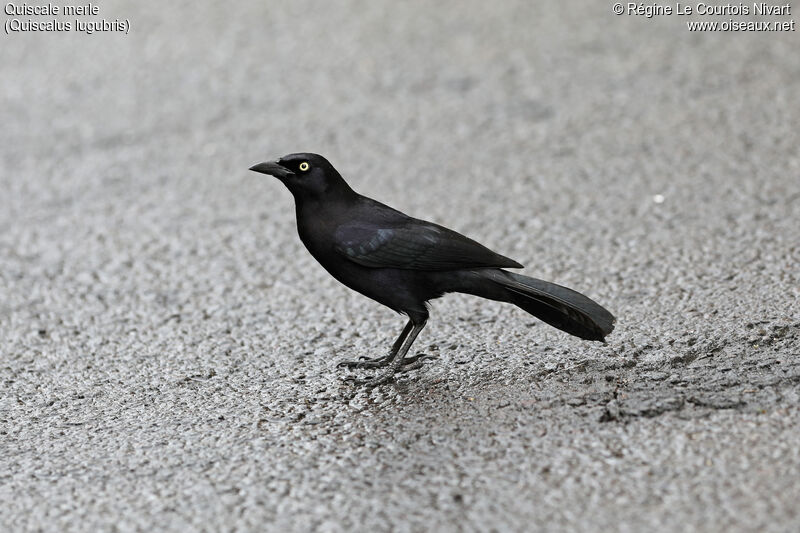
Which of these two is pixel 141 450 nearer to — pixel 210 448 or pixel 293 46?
pixel 210 448

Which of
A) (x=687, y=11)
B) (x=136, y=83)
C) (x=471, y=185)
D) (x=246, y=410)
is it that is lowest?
(x=246, y=410)

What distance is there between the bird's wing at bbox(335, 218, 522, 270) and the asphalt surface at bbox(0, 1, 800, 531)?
0.42m

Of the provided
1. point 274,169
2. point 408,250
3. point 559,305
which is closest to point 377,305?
point 408,250

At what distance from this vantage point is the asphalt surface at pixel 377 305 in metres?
3.04

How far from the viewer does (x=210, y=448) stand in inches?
133

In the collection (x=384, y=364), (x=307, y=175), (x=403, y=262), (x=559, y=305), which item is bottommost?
(x=384, y=364)

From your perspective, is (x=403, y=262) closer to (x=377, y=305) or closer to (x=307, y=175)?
(x=307, y=175)

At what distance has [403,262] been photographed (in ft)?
12.5

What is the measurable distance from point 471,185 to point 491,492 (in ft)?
10.2

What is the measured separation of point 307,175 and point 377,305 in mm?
985

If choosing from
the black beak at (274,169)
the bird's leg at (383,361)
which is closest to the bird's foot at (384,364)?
the bird's leg at (383,361)

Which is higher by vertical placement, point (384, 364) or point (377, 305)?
point (377, 305)

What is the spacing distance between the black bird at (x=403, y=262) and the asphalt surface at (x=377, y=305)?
0.67 feet

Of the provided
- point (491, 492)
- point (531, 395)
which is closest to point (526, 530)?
point (491, 492)
